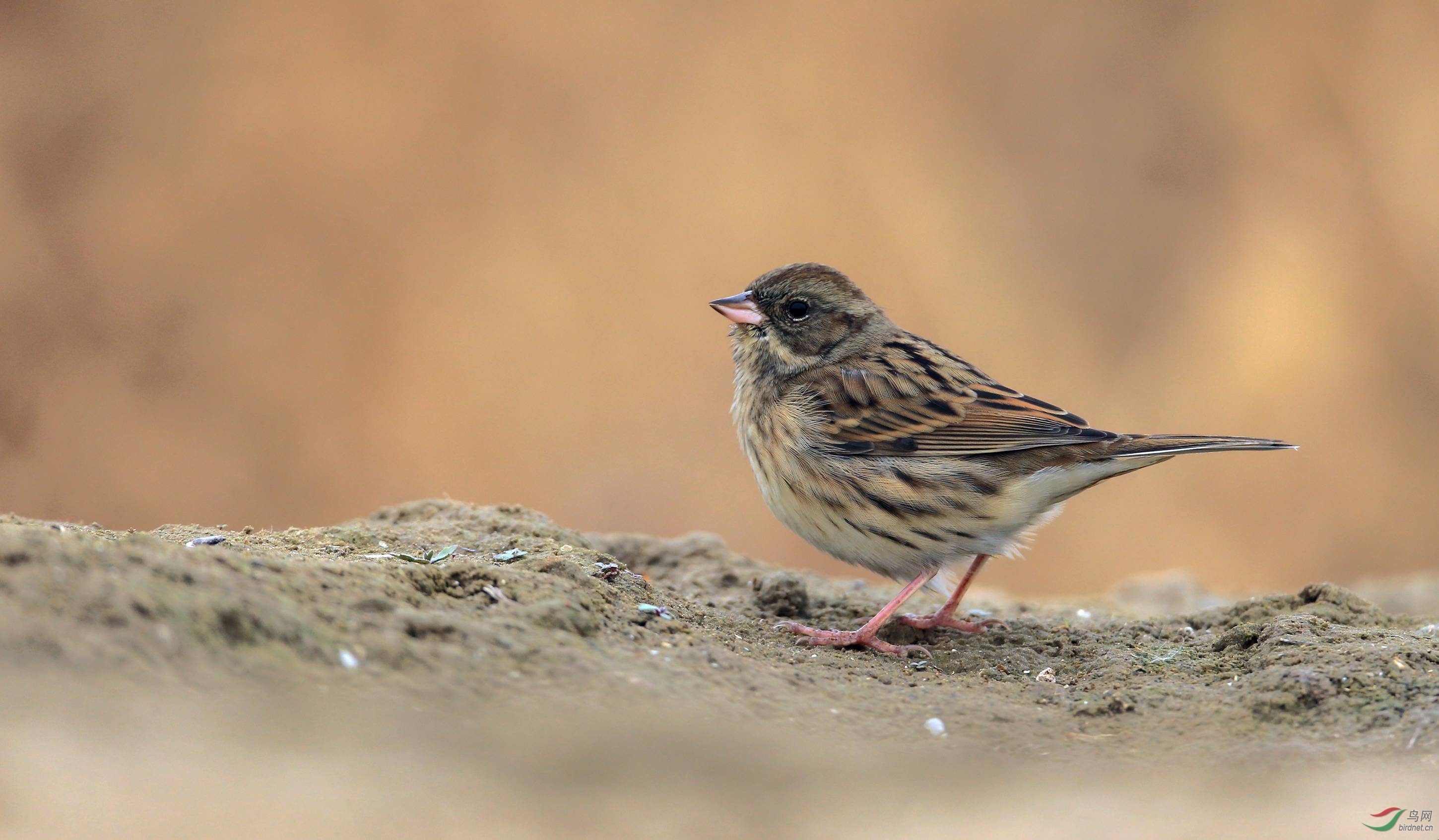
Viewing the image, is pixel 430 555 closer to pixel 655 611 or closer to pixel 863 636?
pixel 655 611

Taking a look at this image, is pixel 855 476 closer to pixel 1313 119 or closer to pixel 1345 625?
pixel 1345 625

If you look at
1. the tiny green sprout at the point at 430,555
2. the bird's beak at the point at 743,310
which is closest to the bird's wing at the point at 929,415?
the bird's beak at the point at 743,310

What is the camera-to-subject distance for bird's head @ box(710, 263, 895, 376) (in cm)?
629

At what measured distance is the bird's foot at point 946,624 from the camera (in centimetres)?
573

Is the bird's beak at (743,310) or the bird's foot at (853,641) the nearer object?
the bird's foot at (853,641)

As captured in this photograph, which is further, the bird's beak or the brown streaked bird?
the bird's beak

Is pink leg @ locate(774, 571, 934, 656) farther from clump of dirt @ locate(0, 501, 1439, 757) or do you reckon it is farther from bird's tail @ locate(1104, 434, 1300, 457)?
bird's tail @ locate(1104, 434, 1300, 457)

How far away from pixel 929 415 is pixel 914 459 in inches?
11.5

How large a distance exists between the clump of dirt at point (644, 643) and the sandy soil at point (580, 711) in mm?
13

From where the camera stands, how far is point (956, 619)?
584cm

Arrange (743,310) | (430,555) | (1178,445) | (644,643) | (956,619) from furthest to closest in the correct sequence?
(743,310)
(956,619)
(1178,445)
(430,555)
(644,643)

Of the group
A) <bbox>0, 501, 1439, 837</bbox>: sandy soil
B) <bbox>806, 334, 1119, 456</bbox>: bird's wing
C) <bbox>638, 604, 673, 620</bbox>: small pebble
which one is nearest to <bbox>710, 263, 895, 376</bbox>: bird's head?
<bbox>806, 334, 1119, 456</bbox>: bird's wing

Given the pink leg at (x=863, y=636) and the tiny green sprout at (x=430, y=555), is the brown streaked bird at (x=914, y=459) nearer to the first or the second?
the pink leg at (x=863, y=636)

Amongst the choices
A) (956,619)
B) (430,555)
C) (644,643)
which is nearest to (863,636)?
(956,619)
